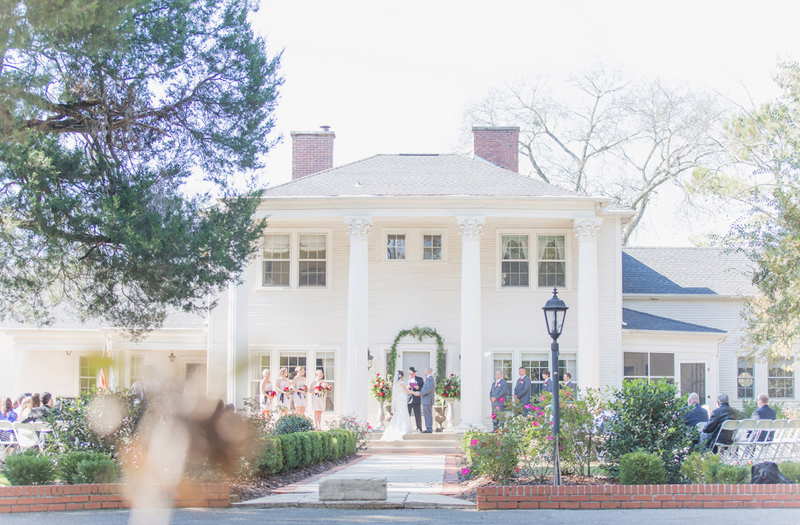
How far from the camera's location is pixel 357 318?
22.2 m

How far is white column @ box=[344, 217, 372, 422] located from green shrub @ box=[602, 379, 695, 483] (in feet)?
35.3

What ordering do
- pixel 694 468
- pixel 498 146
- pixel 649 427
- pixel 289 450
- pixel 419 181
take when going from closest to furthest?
1. pixel 694 468
2. pixel 649 427
3. pixel 289 450
4. pixel 419 181
5. pixel 498 146

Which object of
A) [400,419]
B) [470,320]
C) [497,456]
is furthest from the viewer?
[470,320]

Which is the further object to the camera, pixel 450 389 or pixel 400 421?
pixel 450 389

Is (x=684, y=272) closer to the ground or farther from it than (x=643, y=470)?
farther from it

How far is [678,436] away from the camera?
11.7 metres

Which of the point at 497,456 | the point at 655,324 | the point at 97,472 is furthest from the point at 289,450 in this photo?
the point at 655,324

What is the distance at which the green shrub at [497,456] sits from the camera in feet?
37.9

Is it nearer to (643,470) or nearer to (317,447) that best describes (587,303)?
(317,447)

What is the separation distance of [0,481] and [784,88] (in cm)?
1884

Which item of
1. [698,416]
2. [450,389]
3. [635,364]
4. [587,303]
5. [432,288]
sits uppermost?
[432,288]

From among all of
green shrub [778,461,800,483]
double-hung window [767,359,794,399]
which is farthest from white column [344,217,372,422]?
double-hung window [767,359,794,399]

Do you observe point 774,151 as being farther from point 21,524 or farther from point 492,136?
point 21,524

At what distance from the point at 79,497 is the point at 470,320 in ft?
43.3
